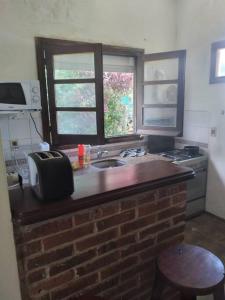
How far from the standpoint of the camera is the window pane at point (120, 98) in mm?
3101

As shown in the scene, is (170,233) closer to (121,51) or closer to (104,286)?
(104,286)

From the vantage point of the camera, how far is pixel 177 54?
2.80 metres

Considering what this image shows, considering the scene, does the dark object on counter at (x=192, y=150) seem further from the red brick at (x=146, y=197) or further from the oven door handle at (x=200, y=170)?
the red brick at (x=146, y=197)

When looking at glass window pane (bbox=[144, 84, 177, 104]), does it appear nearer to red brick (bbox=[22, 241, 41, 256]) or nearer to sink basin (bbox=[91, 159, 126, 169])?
sink basin (bbox=[91, 159, 126, 169])

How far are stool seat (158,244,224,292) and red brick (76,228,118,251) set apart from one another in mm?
260

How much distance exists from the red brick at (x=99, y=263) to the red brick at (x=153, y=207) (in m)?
0.22

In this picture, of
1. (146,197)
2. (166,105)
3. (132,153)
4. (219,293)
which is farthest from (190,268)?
(166,105)

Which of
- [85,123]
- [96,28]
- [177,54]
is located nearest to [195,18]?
[177,54]

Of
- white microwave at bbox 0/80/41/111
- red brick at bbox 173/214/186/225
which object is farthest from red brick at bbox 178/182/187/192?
white microwave at bbox 0/80/41/111

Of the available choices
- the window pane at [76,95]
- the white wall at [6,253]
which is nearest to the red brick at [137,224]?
the white wall at [6,253]

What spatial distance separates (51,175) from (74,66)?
1887mm

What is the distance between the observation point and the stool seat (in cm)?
100

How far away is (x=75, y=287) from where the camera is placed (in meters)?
1.02

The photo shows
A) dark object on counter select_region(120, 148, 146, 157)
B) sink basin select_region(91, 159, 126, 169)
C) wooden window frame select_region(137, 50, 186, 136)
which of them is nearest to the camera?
sink basin select_region(91, 159, 126, 169)
